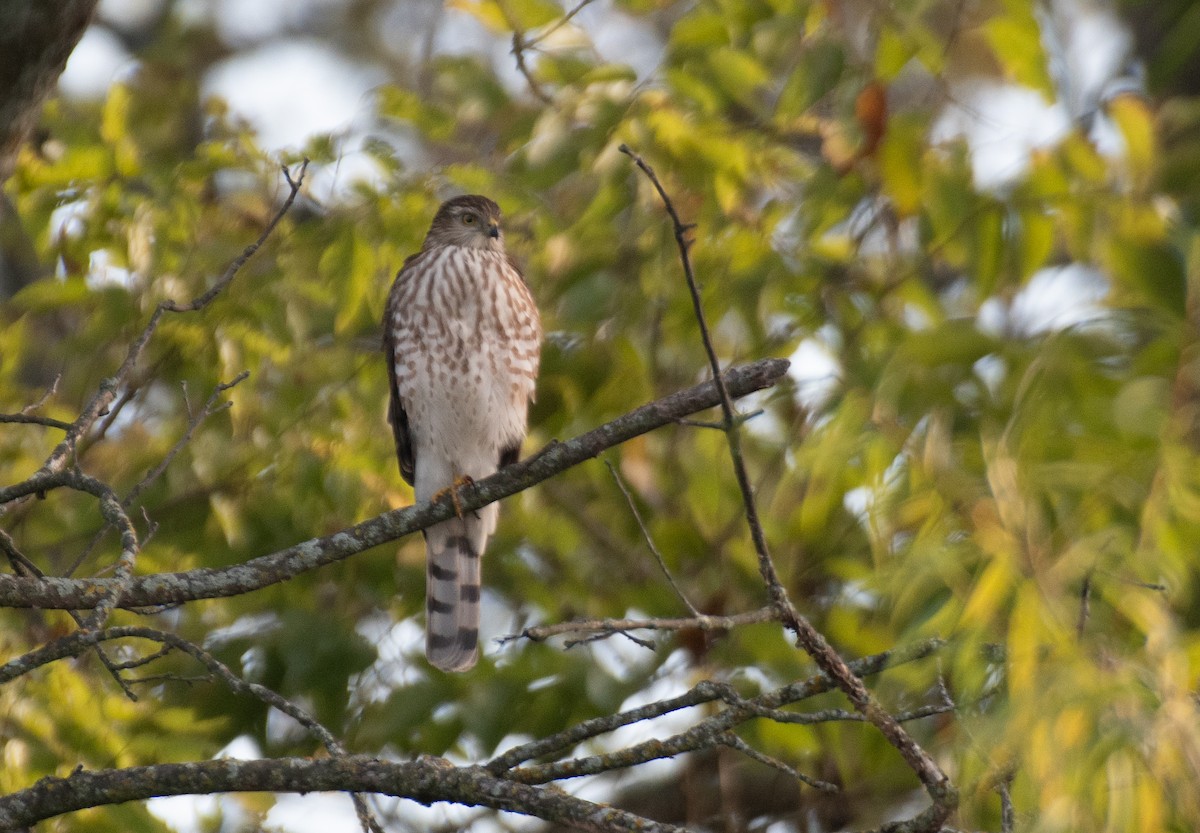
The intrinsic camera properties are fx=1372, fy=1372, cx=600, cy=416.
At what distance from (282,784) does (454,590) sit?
2528 mm

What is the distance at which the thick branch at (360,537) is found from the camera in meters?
2.78

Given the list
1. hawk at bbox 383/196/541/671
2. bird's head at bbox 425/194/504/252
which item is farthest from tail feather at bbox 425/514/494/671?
bird's head at bbox 425/194/504/252

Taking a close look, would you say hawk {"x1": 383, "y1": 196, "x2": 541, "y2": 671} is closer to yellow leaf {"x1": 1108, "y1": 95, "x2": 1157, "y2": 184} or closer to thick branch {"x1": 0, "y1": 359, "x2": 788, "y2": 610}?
thick branch {"x1": 0, "y1": 359, "x2": 788, "y2": 610}

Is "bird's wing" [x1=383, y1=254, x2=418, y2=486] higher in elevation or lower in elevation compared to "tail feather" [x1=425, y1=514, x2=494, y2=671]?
higher

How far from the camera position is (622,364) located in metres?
4.25

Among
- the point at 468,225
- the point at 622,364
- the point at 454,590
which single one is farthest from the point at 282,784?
the point at 468,225

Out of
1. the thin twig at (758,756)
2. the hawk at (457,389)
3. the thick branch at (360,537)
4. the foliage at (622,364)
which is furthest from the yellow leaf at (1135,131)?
the hawk at (457,389)

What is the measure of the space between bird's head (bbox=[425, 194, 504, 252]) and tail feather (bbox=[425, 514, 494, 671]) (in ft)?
3.45

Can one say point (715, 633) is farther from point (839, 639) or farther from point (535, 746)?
point (535, 746)

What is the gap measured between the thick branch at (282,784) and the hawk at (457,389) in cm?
219

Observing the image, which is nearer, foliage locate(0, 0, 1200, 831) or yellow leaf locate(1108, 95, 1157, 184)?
foliage locate(0, 0, 1200, 831)

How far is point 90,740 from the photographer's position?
11.4 ft

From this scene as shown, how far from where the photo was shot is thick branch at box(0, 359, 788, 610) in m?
2.78

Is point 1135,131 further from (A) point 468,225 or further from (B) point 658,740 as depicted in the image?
(A) point 468,225
